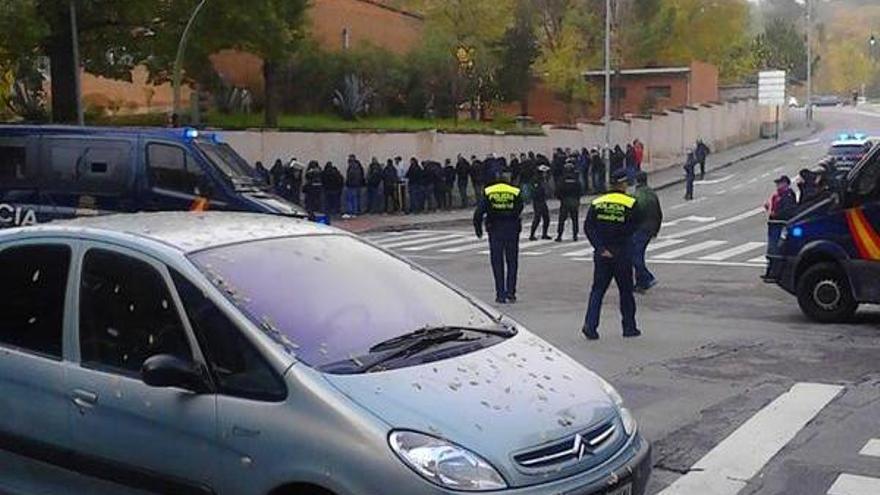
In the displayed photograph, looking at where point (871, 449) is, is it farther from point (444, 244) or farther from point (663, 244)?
point (444, 244)

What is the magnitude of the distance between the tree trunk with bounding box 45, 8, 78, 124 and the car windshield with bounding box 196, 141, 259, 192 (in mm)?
16109

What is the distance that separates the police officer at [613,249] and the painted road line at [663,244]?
11.9 metres

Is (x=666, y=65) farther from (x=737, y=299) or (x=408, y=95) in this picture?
(x=737, y=299)

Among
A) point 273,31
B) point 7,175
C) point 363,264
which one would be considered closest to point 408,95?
point 273,31

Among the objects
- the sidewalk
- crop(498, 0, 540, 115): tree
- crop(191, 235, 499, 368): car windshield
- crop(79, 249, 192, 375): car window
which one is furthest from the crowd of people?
crop(79, 249, 192, 375): car window

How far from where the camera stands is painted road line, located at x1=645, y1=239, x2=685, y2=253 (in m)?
25.0

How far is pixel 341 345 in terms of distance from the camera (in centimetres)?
510

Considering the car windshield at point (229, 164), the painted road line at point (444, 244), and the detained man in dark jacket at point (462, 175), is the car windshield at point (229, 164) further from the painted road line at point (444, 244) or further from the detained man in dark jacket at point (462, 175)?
the detained man in dark jacket at point (462, 175)

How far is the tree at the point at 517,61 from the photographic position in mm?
57781

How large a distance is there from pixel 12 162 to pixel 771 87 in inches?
2112

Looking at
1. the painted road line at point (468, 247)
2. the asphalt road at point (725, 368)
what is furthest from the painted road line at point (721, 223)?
the asphalt road at point (725, 368)

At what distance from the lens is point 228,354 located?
495 centimetres

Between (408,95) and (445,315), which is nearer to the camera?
(445,315)

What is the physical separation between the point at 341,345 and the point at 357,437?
0.66 metres
